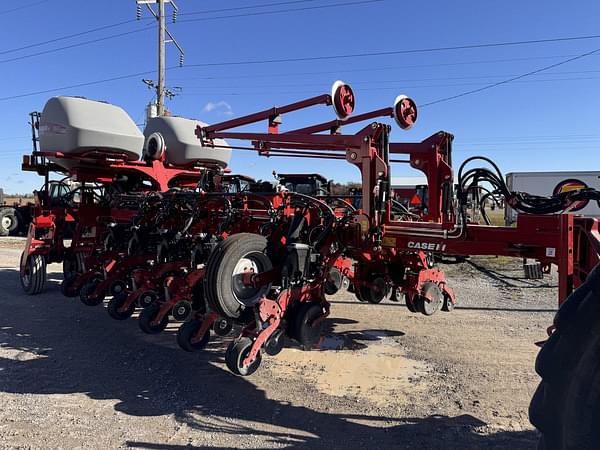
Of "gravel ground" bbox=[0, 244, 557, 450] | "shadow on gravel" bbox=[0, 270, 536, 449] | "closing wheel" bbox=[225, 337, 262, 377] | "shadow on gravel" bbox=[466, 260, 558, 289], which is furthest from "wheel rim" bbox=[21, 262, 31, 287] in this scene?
"shadow on gravel" bbox=[466, 260, 558, 289]

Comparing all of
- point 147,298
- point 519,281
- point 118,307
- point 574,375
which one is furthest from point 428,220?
point 519,281

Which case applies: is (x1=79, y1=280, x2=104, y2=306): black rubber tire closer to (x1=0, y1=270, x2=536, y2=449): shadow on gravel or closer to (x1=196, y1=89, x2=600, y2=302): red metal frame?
(x1=0, y1=270, x2=536, y2=449): shadow on gravel

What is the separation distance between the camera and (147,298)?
18.5ft

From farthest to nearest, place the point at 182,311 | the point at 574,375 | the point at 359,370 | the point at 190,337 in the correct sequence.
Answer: the point at 182,311, the point at 190,337, the point at 359,370, the point at 574,375

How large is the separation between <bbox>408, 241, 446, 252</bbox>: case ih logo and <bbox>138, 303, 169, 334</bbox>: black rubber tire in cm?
264

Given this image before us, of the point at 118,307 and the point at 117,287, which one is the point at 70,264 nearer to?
the point at 117,287

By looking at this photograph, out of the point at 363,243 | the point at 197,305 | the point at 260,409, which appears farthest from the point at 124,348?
the point at 363,243

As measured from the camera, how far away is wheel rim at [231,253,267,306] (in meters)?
4.07

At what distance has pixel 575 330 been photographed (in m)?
1.73

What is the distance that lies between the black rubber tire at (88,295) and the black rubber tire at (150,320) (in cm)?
141

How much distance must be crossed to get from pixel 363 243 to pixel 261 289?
0.94 meters

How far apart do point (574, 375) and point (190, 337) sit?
338cm

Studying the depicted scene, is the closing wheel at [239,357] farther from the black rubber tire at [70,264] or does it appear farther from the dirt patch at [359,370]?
the black rubber tire at [70,264]

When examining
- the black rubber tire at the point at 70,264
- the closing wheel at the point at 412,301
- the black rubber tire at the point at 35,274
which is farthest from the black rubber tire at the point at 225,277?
the black rubber tire at the point at 35,274
